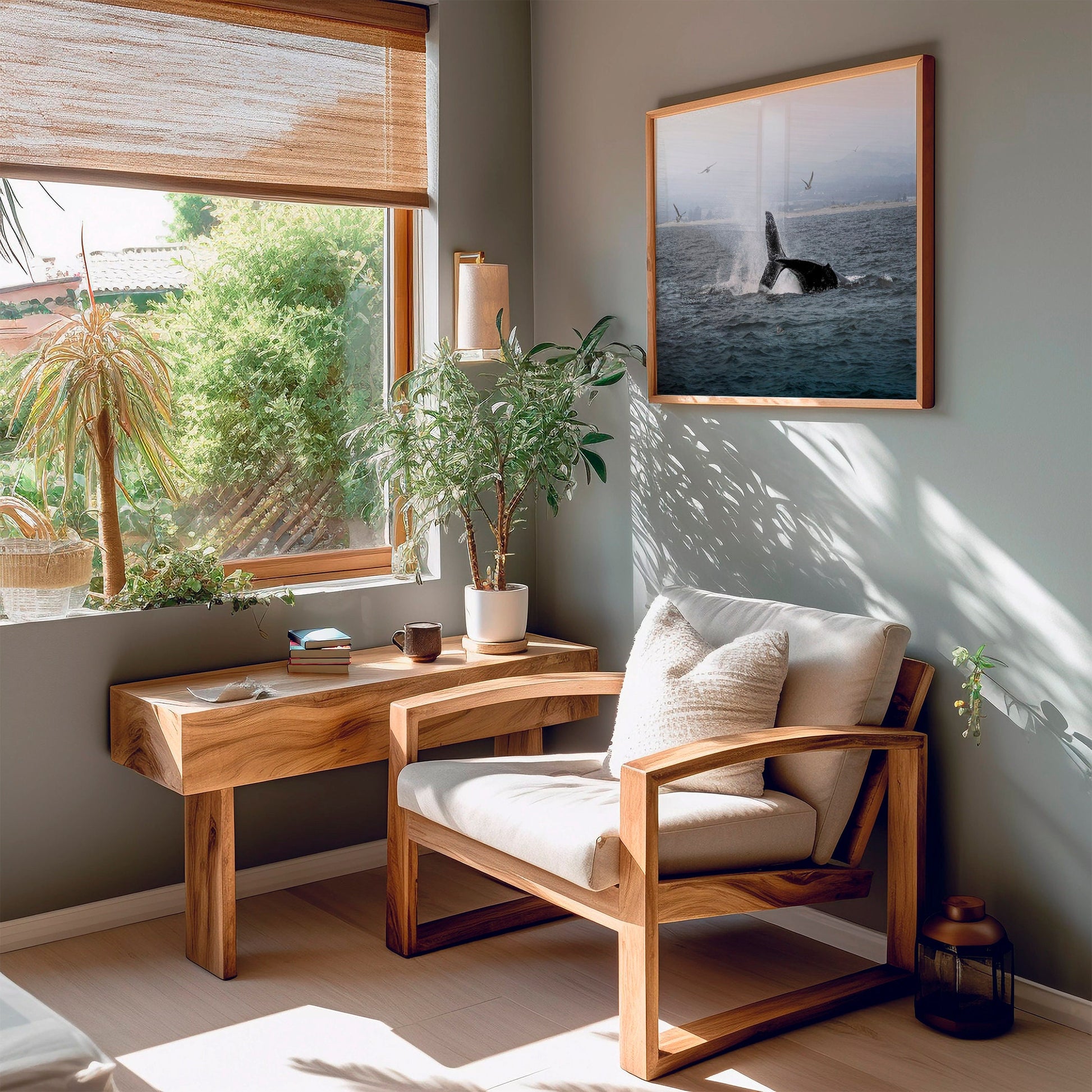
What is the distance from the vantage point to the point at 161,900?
3.45m

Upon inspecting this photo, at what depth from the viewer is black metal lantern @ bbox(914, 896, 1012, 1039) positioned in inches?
105

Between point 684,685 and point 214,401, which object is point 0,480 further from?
point 684,685

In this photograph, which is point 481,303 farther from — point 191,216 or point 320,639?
point 320,639

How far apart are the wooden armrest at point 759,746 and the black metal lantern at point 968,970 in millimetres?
361

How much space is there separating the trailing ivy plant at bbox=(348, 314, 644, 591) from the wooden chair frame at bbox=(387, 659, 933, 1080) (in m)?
0.53

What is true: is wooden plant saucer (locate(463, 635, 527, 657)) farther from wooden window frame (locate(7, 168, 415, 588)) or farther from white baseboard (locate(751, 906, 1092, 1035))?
white baseboard (locate(751, 906, 1092, 1035))

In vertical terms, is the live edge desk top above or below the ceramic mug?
below

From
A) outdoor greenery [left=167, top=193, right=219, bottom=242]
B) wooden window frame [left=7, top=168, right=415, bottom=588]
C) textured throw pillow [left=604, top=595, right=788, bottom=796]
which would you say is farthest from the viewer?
wooden window frame [left=7, top=168, right=415, bottom=588]

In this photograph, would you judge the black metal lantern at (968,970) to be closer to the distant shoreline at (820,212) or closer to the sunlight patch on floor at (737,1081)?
the sunlight patch on floor at (737,1081)

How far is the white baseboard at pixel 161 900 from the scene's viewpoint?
3.23 m

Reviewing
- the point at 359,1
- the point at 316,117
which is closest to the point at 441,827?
the point at 316,117

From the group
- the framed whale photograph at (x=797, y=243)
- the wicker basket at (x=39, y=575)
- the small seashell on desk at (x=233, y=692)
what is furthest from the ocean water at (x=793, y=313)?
the wicker basket at (x=39, y=575)

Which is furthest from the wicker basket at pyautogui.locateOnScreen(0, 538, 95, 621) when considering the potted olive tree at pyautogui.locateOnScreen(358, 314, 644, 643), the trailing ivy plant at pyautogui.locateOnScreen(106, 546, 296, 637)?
the potted olive tree at pyautogui.locateOnScreen(358, 314, 644, 643)

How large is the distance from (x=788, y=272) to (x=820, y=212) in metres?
0.17
